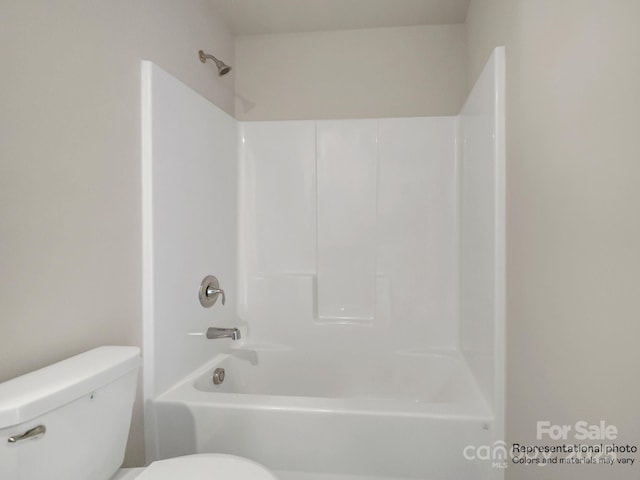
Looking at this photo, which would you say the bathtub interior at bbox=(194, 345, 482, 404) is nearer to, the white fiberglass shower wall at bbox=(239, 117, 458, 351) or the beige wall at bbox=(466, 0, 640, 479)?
the white fiberglass shower wall at bbox=(239, 117, 458, 351)

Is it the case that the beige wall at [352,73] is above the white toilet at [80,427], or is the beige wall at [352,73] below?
above

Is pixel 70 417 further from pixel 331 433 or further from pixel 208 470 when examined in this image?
pixel 331 433

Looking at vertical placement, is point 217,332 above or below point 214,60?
below

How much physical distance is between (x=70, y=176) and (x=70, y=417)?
67cm

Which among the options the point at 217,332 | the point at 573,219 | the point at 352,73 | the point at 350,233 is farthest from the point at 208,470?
the point at 352,73

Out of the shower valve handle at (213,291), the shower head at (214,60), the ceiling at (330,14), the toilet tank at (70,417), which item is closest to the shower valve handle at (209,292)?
the shower valve handle at (213,291)

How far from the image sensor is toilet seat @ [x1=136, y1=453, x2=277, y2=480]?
3.23 ft

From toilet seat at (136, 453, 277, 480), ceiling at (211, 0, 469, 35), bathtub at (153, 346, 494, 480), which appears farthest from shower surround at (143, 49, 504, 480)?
ceiling at (211, 0, 469, 35)

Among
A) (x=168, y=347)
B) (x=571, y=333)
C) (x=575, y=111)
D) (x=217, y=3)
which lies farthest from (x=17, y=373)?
(x=217, y=3)

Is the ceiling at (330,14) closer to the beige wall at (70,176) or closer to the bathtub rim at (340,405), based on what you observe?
the beige wall at (70,176)

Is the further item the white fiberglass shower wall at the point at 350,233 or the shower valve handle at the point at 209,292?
the white fiberglass shower wall at the point at 350,233

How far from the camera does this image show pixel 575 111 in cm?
87

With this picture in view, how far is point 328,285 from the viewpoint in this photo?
2297 mm

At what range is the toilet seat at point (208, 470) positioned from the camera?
99cm
